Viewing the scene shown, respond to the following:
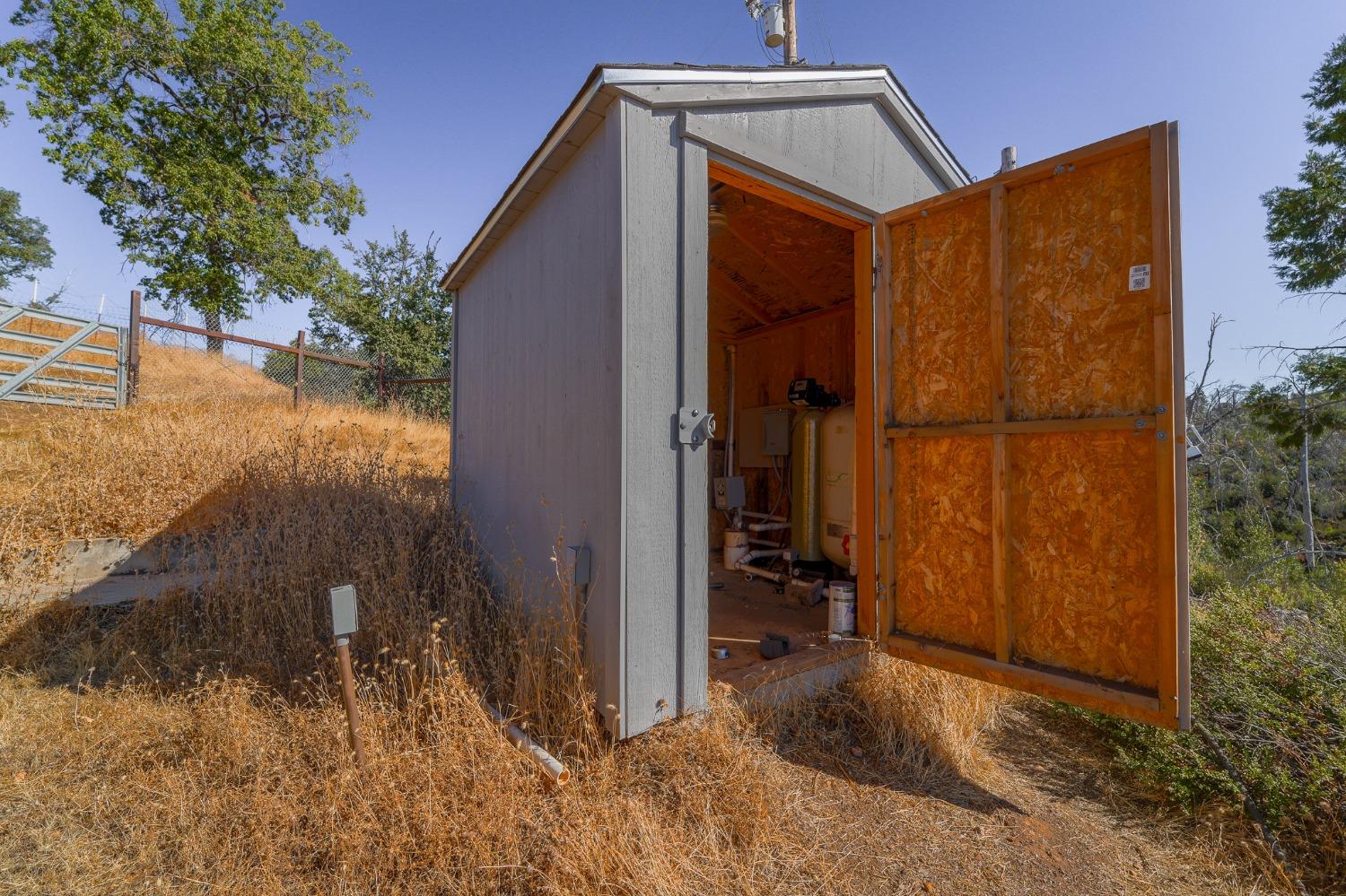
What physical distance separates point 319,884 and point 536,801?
0.70 meters

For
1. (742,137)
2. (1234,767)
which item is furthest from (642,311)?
(1234,767)

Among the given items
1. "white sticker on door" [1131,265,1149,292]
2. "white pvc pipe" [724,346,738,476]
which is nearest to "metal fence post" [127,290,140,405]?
"white pvc pipe" [724,346,738,476]

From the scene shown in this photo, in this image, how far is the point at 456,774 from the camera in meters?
2.12

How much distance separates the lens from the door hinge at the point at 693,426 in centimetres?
254

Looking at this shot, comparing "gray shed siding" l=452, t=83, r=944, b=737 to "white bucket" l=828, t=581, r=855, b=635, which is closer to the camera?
"gray shed siding" l=452, t=83, r=944, b=737

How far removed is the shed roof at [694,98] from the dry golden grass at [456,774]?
2.38 meters

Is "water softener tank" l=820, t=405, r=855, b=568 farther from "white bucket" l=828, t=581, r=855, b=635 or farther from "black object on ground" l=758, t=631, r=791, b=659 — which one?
"black object on ground" l=758, t=631, r=791, b=659

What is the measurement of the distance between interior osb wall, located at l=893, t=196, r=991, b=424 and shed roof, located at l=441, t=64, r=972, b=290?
100cm

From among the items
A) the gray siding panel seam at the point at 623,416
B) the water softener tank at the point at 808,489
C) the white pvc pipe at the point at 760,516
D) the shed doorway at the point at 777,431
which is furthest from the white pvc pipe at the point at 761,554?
the gray siding panel seam at the point at 623,416

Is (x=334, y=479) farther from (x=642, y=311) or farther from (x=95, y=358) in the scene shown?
(x=95, y=358)

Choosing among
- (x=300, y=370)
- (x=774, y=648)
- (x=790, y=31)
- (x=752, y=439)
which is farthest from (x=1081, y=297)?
(x=300, y=370)

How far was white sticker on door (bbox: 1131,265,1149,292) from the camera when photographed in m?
2.34

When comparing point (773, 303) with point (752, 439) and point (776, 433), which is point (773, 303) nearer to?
point (776, 433)

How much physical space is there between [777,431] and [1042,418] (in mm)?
3275
